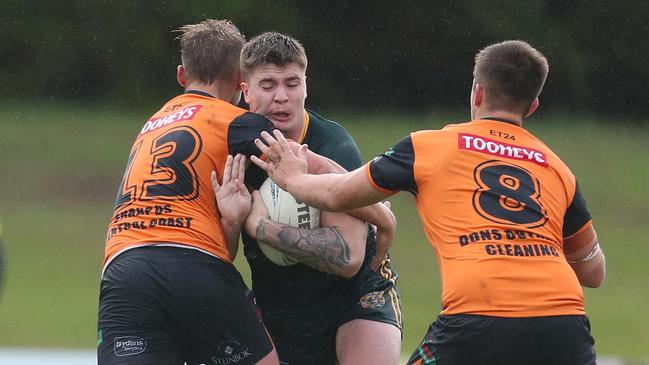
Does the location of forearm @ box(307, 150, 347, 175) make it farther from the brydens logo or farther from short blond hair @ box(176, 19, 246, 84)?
the brydens logo

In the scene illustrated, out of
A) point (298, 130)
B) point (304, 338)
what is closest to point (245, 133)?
point (298, 130)

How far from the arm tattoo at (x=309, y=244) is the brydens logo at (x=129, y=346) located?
2.39 ft

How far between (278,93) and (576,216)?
→ 1539 millimetres

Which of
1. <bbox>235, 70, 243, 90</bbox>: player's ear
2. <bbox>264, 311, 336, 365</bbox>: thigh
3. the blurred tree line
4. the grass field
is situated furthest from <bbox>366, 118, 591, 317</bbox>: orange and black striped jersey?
the blurred tree line

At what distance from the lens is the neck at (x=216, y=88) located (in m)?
5.94

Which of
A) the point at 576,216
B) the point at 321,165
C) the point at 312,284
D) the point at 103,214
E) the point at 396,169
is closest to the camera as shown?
the point at 396,169

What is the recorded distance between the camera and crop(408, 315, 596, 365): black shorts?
487 centimetres

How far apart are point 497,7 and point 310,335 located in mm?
24596

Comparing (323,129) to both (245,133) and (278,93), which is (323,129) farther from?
(245,133)

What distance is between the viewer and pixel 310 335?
620cm

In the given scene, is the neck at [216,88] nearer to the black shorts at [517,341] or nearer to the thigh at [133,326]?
the thigh at [133,326]

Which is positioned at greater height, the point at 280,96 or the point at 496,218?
the point at 280,96

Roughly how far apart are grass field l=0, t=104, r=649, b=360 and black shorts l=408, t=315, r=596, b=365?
7.56m

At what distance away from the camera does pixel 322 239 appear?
18.7ft
